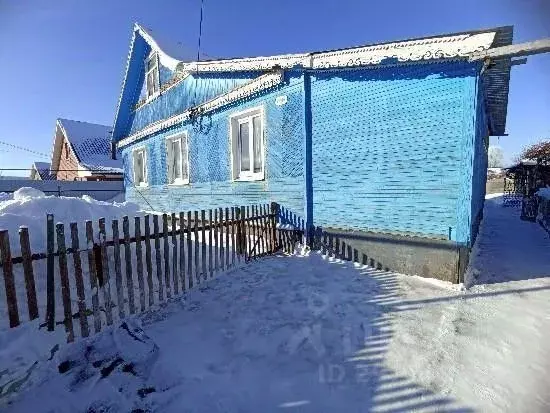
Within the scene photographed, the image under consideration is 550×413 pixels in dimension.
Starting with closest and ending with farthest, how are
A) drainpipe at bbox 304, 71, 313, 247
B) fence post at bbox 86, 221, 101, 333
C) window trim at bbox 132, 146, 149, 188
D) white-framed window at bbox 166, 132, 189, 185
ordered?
fence post at bbox 86, 221, 101, 333 < drainpipe at bbox 304, 71, 313, 247 < white-framed window at bbox 166, 132, 189, 185 < window trim at bbox 132, 146, 149, 188

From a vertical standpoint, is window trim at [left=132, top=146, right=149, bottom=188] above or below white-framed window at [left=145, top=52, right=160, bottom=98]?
below

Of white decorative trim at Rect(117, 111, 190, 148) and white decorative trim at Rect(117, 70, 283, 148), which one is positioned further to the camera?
white decorative trim at Rect(117, 111, 190, 148)

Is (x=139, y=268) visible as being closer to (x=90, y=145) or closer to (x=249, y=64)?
(x=249, y=64)

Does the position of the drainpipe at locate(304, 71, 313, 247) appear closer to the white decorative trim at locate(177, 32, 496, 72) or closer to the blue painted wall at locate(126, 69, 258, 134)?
the white decorative trim at locate(177, 32, 496, 72)

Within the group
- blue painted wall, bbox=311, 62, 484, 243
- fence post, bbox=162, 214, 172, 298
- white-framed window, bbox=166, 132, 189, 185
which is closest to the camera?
fence post, bbox=162, 214, 172, 298

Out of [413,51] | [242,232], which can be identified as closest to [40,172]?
[242,232]

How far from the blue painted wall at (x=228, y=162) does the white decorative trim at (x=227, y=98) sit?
202 mm

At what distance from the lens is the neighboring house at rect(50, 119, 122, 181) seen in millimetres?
26458

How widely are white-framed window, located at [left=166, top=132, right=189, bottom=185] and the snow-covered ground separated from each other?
772 centimetres

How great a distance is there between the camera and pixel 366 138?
6266mm

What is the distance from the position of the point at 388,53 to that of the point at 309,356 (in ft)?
16.7

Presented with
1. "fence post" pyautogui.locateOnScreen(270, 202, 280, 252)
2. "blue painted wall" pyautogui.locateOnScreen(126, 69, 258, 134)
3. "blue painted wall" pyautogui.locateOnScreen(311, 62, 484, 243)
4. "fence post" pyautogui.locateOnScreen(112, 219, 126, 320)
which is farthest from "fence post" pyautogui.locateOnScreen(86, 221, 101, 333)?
"blue painted wall" pyautogui.locateOnScreen(126, 69, 258, 134)

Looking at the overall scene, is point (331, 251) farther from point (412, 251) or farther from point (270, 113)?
point (270, 113)

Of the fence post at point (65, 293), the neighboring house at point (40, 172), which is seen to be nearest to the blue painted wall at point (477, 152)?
the fence post at point (65, 293)
